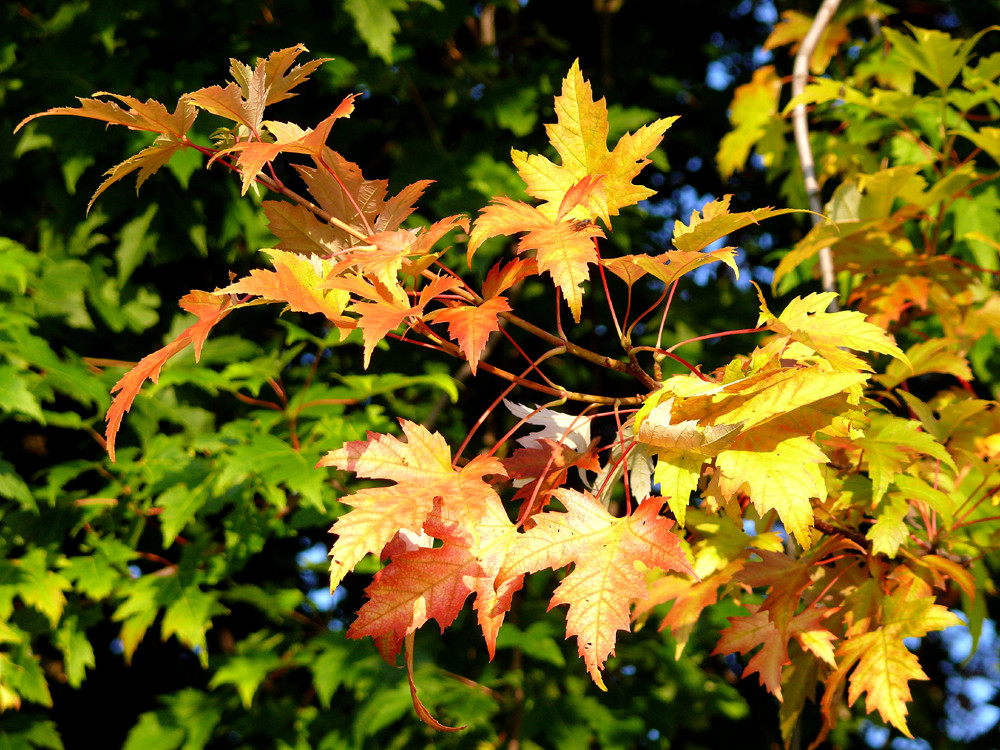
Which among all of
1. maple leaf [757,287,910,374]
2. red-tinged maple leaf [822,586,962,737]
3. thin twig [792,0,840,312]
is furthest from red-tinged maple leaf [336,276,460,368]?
Answer: thin twig [792,0,840,312]

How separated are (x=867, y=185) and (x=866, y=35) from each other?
176 centimetres

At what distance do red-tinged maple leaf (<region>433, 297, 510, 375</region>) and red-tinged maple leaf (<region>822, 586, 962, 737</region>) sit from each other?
689mm

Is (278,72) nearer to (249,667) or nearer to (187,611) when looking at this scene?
(187,611)

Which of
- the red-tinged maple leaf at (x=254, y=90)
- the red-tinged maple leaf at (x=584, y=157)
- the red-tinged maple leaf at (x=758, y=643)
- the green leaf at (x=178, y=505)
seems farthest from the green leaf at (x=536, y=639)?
the red-tinged maple leaf at (x=254, y=90)

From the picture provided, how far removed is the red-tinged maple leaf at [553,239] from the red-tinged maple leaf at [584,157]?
7 centimetres

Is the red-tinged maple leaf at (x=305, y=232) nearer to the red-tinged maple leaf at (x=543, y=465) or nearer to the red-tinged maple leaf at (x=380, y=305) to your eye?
the red-tinged maple leaf at (x=380, y=305)

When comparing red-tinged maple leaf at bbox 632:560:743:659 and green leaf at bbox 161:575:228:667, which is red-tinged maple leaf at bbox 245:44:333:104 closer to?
red-tinged maple leaf at bbox 632:560:743:659

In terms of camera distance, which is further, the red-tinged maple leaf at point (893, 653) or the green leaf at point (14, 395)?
the green leaf at point (14, 395)

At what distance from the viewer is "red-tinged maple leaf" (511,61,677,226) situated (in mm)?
884

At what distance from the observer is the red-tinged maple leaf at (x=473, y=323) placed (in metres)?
0.75

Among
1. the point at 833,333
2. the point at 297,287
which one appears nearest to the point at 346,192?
the point at 297,287

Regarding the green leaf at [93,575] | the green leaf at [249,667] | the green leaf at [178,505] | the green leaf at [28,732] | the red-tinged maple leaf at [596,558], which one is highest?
the red-tinged maple leaf at [596,558]

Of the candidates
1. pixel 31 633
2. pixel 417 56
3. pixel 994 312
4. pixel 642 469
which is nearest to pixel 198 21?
pixel 417 56

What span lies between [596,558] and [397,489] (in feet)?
0.71
